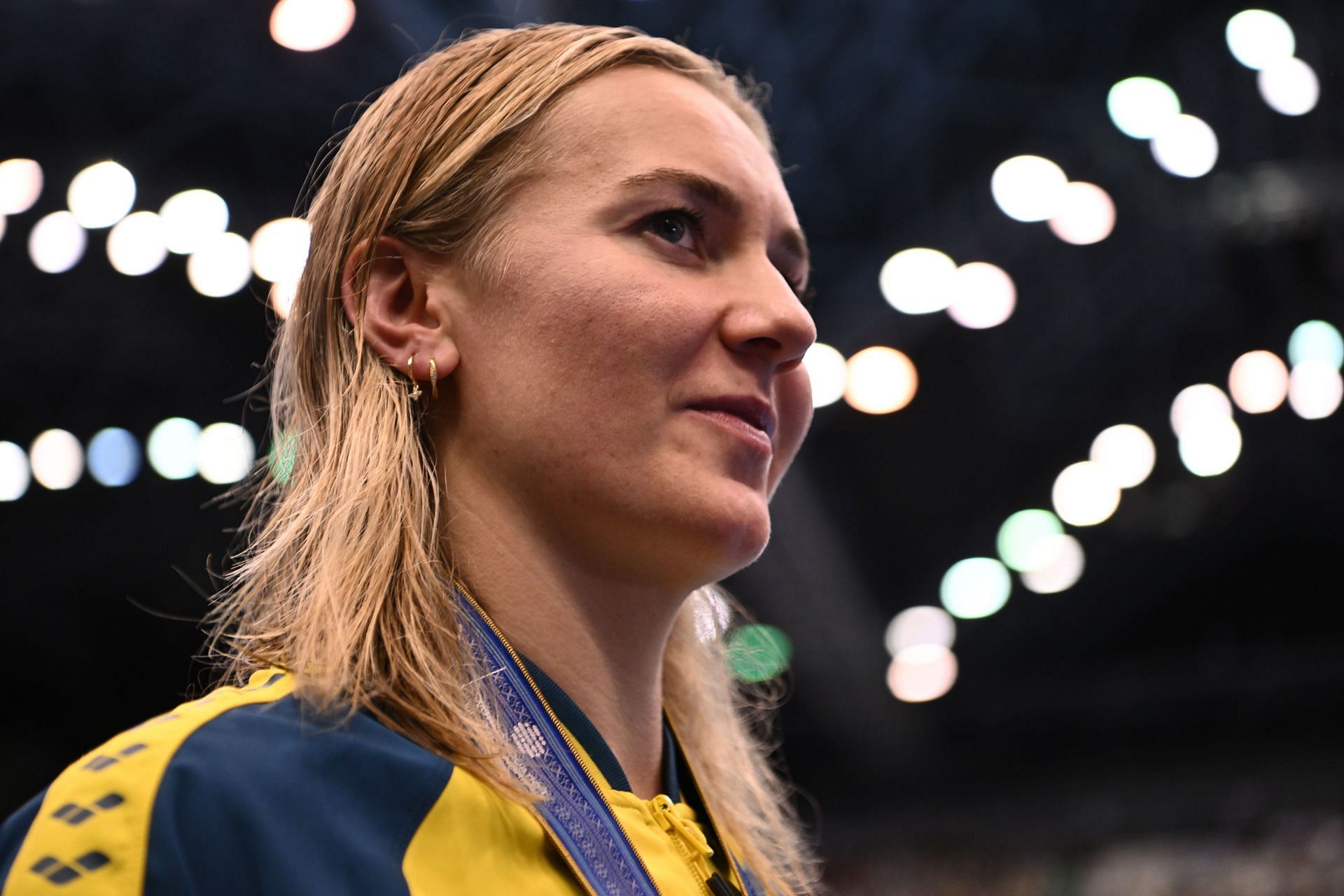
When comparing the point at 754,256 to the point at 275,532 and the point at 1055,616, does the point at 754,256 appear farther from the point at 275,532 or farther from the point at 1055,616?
the point at 1055,616

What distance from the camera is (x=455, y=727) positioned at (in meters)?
1.00

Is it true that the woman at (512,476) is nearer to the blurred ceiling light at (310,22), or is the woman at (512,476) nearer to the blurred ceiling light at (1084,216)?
the blurred ceiling light at (310,22)

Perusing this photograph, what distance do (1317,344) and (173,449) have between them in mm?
3751

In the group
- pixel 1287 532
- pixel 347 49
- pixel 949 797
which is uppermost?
pixel 1287 532

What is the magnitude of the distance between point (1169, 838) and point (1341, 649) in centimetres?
126

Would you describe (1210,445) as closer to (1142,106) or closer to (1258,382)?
(1258,382)

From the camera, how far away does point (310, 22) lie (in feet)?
9.65

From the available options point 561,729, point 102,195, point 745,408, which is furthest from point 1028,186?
point 561,729

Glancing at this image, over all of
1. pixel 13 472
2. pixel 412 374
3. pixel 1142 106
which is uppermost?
pixel 1142 106

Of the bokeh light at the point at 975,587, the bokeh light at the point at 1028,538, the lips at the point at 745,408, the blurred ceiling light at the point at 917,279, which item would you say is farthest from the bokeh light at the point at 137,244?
the bokeh light at the point at 975,587

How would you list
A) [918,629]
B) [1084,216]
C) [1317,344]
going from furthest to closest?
[918,629] → [1317,344] → [1084,216]

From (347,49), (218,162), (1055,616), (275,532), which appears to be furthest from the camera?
(1055,616)

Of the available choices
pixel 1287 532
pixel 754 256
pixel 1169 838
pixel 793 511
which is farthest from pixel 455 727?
pixel 1169 838

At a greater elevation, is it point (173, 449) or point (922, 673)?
point (922, 673)
